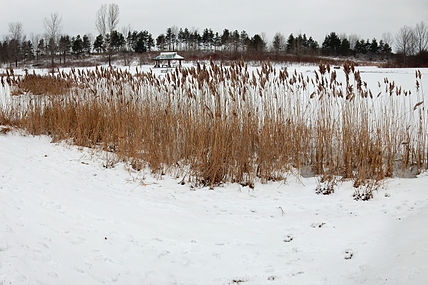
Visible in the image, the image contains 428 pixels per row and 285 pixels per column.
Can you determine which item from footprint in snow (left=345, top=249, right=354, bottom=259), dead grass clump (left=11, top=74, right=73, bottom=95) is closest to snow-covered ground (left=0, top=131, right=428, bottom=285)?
footprint in snow (left=345, top=249, right=354, bottom=259)

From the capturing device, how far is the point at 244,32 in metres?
64.2

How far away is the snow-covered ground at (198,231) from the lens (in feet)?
8.02

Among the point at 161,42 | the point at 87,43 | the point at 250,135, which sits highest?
the point at 161,42

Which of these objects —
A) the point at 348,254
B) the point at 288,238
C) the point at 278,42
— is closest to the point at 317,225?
the point at 288,238

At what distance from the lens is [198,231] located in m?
3.29

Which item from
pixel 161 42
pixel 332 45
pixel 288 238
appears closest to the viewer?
pixel 288 238

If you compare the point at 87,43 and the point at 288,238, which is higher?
the point at 87,43

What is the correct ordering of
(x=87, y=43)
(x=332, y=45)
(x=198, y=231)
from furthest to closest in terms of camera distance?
(x=87, y=43), (x=332, y=45), (x=198, y=231)

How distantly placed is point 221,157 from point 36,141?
3.71m

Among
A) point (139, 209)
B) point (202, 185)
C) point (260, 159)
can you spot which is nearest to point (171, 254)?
point (139, 209)

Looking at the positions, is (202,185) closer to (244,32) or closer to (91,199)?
(91,199)

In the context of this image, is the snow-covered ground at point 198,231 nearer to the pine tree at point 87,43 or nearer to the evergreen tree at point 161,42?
the evergreen tree at point 161,42

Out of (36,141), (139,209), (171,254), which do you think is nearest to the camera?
(171,254)

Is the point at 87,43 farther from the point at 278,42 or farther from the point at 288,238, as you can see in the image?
the point at 288,238
